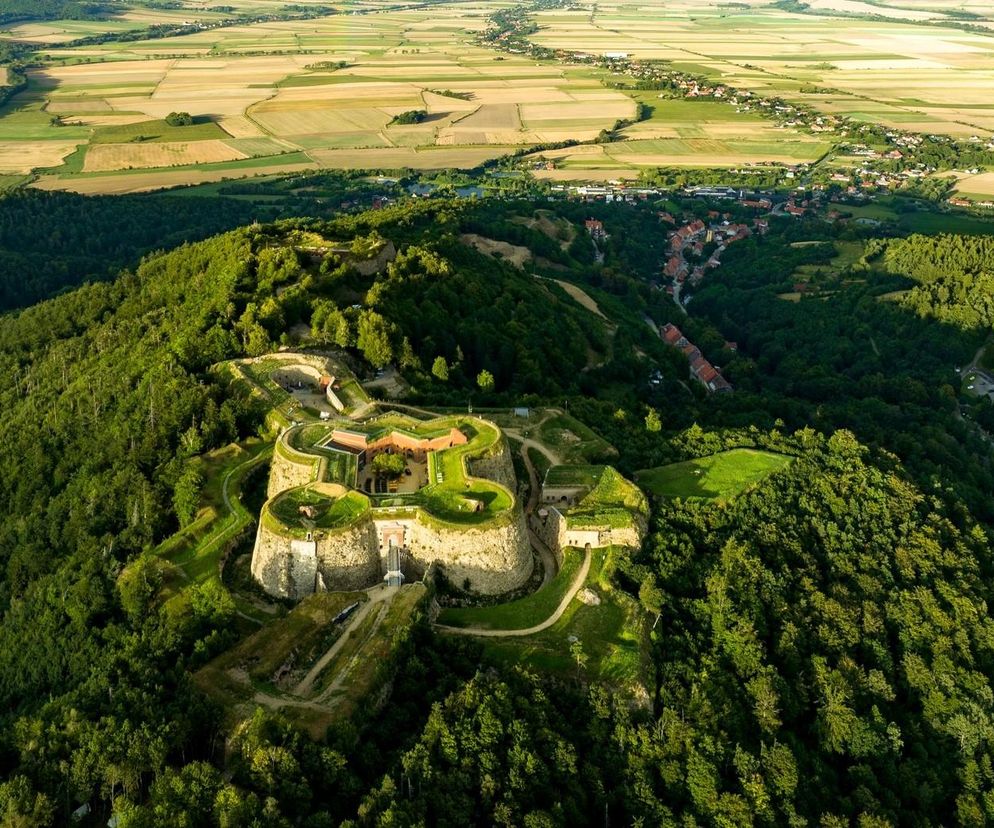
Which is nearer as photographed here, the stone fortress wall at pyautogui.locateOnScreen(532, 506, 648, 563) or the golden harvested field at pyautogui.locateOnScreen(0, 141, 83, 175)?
the stone fortress wall at pyautogui.locateOnScreen(532, 506, 648, 563)

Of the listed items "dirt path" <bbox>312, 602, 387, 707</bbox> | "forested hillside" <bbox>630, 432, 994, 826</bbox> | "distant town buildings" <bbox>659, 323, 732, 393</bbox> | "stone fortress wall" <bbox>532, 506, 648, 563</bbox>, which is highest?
"dirt path" <bbox>312, 602, 387, 707</bbox>

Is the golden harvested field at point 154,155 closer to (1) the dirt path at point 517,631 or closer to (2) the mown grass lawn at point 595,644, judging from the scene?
(1) the dirt path at point 517,631

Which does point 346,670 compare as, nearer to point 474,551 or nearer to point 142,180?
point 474,551

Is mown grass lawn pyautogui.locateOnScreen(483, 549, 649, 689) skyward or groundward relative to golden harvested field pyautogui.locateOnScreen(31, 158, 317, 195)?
skyward

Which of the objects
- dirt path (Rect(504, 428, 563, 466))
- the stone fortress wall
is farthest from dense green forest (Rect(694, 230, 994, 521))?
the stone fortress wall

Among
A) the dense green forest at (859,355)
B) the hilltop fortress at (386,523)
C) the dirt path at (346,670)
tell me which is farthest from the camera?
the dense green forest at (859,355)

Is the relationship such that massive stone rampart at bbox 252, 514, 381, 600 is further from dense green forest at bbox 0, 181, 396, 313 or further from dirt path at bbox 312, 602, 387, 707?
dense green forest at bbox 0, 181, 396, 313

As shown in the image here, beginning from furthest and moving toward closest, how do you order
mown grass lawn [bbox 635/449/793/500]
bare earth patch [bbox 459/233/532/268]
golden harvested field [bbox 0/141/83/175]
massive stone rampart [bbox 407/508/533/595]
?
golden harvested field [bbox 0/141/83/175], bare earth patch [bbox 459/233/532/268], mown grass lawn [bbox 635/449/793/500], massive stone rampart [bbox 407/508/533/595]

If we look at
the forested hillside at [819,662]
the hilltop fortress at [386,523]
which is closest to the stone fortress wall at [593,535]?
the forested hillside at [819,662]

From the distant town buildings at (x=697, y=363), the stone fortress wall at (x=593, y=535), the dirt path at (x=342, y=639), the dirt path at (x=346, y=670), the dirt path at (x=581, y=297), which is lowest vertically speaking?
the distant town buildings at (x=697, y=363)
